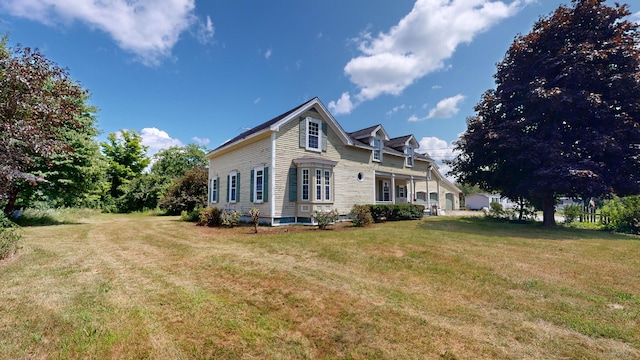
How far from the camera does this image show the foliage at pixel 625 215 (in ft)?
47.5

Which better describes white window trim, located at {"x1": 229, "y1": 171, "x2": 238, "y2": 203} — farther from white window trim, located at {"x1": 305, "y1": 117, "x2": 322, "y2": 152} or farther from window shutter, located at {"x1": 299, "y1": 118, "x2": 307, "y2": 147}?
white window trim, located at {"x1": 305, "y1": 117, "x2": 322, "y2": 152}

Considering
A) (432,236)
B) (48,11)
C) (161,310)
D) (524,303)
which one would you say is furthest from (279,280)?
(48,11)

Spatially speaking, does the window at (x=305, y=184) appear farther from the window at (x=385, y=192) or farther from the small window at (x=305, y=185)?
the window at (x=385, y=192)

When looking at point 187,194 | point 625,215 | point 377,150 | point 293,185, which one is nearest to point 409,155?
point 377,150

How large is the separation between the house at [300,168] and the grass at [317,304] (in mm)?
6497

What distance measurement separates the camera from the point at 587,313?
4.24 metres

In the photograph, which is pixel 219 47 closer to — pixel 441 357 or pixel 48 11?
pixel 48 11

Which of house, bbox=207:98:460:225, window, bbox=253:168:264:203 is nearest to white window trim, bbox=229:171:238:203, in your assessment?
house, bbox=207:98:460:225

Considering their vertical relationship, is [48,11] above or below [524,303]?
above

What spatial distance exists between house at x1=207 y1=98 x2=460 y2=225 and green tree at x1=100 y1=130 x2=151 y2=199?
771 inches

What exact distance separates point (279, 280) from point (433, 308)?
291 cm

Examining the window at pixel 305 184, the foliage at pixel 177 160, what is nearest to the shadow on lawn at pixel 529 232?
the window at pixel 305 184

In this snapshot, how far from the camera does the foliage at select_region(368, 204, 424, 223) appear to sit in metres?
17.1

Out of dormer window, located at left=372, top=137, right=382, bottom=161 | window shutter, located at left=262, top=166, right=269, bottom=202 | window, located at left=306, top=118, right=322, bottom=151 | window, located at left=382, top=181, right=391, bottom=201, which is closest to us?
window shutter, located at left=262, top=166, right=269, bottom=202
